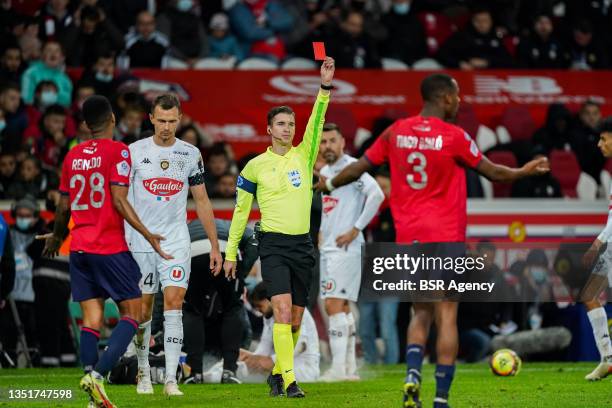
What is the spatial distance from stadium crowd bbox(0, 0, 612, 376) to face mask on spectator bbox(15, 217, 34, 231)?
22mm

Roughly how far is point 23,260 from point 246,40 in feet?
20.0

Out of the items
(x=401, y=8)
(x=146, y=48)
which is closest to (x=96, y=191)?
(x=146, y=48)

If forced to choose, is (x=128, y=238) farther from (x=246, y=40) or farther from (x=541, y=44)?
(x=541, y=44)

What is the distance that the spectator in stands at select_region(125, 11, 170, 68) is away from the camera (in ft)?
62.6

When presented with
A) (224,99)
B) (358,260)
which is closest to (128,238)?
(358,260)

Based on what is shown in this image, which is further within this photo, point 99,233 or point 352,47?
point 352,47

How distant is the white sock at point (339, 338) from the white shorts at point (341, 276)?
244mm

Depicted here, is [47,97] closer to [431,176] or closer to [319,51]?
[319,51]

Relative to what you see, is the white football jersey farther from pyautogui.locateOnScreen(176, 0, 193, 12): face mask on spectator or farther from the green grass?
pyautogui.locateOnScreen(176, 0, 193, 12): face mask on spectator

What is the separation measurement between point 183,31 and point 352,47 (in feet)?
8.66

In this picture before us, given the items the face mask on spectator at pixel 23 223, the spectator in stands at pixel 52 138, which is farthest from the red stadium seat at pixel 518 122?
the face mask on spectator at pixel 23 223

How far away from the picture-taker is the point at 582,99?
2005 centimetres

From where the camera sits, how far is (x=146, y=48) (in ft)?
62.6

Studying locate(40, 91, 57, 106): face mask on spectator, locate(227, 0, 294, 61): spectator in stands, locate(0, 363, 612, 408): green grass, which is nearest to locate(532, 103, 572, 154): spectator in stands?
locate(227, 0, 294, 61): spectator in stands
